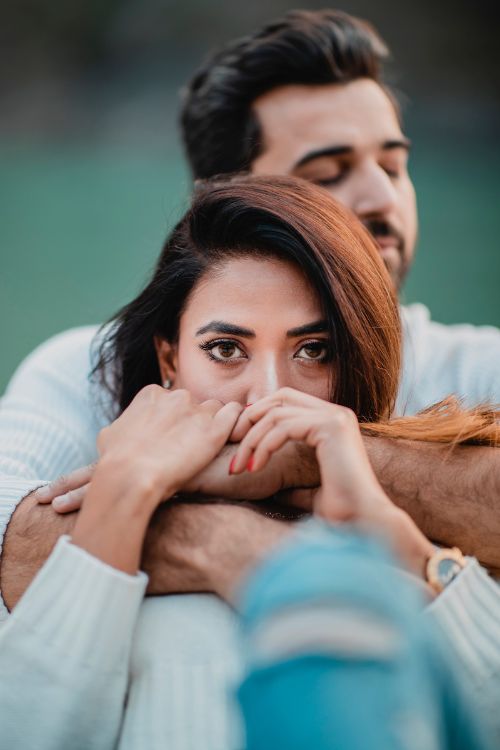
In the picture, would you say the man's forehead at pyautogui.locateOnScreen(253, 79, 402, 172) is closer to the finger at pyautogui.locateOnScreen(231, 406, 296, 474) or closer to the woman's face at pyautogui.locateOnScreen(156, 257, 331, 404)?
the woman's face at pyautogui.locateOnScreen(156, 257, 331, 404)

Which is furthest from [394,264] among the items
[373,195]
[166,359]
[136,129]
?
[136,129]

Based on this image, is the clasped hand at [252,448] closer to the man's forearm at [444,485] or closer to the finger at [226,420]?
the finger at [226,420]

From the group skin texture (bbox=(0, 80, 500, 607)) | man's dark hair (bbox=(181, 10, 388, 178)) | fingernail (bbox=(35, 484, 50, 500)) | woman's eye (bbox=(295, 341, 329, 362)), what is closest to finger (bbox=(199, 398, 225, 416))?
skin texture (bbox=(0, 80, 500, 607))

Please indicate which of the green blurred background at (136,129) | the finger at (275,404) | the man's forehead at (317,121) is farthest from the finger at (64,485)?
the green blurred background at (136,129)

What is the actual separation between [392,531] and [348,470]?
0.11 m

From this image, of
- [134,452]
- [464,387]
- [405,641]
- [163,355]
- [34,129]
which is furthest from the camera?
[34,129]

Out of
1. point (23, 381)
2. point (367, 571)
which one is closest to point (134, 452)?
point (367, 571)

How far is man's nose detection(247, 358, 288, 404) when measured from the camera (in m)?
1.47

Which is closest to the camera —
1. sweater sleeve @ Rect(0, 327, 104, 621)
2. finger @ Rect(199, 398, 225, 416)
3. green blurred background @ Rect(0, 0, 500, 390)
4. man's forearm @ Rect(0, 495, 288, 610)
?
man's forearm @ Rect(0, 495, 288, 610)

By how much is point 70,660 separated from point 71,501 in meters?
0.30

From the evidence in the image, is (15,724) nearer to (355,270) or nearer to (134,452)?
(134,452)

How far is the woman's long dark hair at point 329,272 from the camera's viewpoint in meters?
1.50

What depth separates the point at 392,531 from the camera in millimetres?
1074

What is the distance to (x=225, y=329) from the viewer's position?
1.52 m
